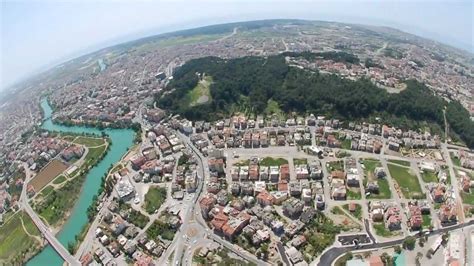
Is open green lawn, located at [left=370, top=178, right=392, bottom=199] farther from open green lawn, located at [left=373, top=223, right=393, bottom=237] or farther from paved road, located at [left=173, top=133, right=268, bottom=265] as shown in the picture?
paved road, located at [left=173, top=133, right=268, bottom=265]

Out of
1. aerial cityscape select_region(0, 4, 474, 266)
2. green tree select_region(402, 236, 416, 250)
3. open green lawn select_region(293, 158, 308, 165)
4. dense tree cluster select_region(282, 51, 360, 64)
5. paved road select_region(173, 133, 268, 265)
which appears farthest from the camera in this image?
dense tree cluster select_region(282, 51, 360, 64)

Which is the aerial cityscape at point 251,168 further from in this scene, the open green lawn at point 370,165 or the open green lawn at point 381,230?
the open green lawn at point 370,165

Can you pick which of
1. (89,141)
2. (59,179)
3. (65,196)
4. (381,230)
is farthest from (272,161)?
(89,141)

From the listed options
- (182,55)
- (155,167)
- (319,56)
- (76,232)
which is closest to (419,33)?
(319,56)

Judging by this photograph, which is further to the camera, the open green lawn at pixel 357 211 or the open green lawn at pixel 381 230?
the open green lawn at pixel 357 211

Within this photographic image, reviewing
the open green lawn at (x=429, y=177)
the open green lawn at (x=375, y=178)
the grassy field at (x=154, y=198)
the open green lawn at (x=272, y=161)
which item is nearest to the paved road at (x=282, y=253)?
the open green lawn at (x=375, y=178)

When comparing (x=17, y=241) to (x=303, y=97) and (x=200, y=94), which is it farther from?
(x=303, y=97)

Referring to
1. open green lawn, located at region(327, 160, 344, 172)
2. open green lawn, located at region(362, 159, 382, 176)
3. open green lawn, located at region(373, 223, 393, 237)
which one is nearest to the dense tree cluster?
open green lawn, located at region(362, 159, 382, 176)
